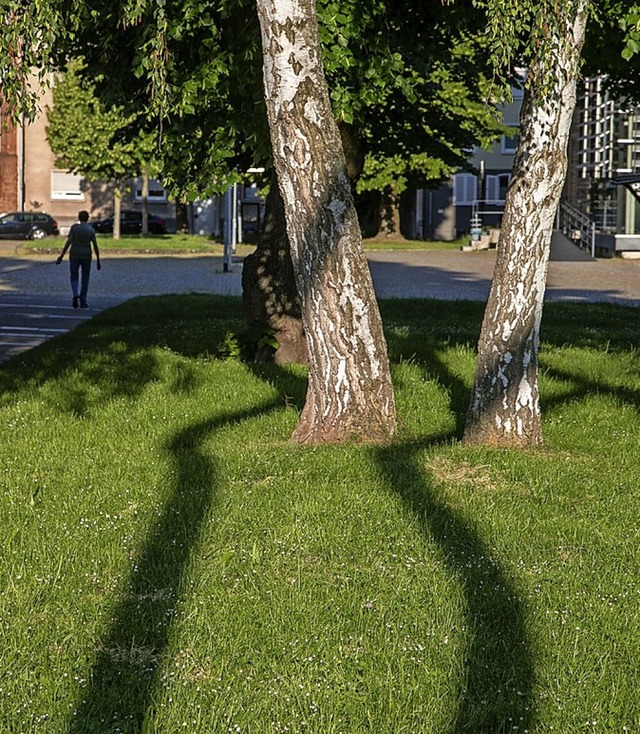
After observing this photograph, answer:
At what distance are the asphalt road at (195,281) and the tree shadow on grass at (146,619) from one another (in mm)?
8312

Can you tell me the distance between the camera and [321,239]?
8.50 metres

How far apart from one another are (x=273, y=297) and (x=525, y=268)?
5.30 m

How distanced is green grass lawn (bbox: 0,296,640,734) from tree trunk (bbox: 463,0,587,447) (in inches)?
13.5

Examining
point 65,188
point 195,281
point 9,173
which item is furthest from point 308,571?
point 65,188

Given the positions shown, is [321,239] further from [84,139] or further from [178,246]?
[84,139]

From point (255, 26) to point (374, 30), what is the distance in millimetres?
1114

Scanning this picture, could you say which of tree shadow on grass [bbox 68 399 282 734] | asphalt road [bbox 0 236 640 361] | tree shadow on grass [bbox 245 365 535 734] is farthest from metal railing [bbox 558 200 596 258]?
tree shadow on grass [bbox 68 399 282 734]

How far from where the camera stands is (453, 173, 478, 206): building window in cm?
6675

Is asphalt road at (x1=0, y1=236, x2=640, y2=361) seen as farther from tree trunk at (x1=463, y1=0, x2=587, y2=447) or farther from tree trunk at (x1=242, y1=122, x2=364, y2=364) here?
tree trunk at (x1=463, y1=0, x2=587, y2=447)

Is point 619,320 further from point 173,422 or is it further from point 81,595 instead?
point 81,595

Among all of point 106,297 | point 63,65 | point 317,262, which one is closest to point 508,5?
point 317,262

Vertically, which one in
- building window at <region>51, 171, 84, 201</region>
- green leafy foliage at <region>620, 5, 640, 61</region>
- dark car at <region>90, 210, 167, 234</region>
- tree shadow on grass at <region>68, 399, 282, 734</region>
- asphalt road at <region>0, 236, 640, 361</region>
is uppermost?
green leafy foliage at <region>620, 5, 640, 61</region>

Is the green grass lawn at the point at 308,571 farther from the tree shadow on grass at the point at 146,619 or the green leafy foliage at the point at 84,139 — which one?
the green leafy foliage at the point at 84,139

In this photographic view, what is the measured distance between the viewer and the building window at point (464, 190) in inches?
2628
